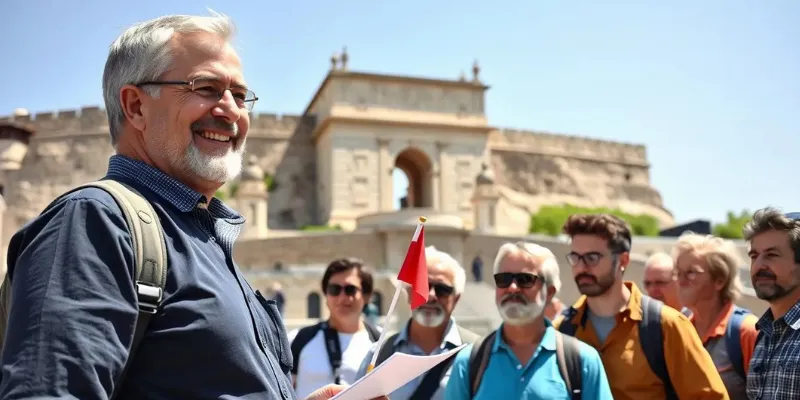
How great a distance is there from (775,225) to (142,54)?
4068mm

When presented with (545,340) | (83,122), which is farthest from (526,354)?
(83,122)

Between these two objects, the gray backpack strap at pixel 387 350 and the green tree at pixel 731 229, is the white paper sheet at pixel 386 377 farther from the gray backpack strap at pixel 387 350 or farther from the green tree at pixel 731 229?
the green tree at pixel 731 229

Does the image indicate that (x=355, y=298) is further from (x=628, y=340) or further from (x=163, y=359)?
(x=163, y=359)

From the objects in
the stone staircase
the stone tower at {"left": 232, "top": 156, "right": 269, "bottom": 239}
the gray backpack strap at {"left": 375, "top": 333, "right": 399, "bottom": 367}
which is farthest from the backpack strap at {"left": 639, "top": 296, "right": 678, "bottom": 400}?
A: the stone tower at {"left": 232, "top": 156, "right": 269, "bottom": 239}

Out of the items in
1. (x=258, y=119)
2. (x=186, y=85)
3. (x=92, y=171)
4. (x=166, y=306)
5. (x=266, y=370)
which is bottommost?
(x=266, y=370)

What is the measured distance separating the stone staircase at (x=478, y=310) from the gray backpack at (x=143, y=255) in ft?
45.5

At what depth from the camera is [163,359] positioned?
2123 millimetres

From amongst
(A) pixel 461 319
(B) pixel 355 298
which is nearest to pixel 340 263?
(B) pixel 355 298

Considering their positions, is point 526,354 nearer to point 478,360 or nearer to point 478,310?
point 478,360

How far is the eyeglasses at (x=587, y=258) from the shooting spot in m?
5.38

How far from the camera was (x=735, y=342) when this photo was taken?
5637 mm

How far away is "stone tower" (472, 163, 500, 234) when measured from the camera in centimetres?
4150

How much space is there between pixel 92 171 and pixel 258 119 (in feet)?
34.4

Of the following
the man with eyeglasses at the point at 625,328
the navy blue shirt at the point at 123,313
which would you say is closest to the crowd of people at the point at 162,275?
A: the navy blue shirt at the point at 123,313
